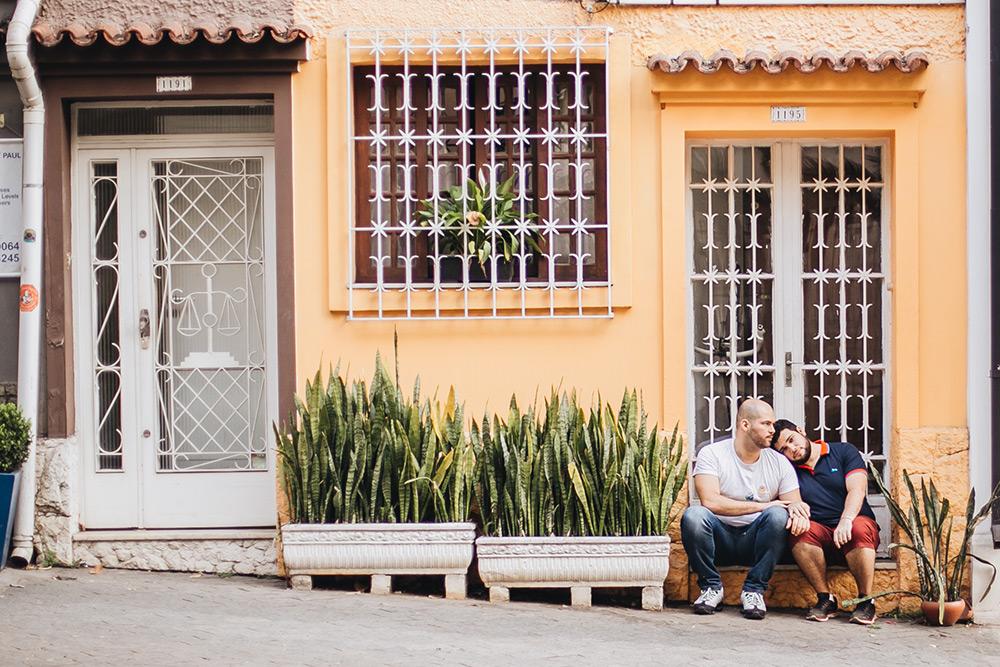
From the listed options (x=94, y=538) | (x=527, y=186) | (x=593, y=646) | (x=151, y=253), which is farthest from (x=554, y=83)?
(x=94, y=538)

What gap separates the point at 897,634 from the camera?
263 inches

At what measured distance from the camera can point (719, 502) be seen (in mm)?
6984

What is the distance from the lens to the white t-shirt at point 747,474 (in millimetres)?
7066

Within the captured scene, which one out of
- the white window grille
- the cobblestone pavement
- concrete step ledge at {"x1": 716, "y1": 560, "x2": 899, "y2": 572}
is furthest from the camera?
the white window grille

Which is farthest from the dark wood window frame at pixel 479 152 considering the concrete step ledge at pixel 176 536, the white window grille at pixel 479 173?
the concrete step ledge at pixel 176 536

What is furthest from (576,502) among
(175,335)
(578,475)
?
(175,335)

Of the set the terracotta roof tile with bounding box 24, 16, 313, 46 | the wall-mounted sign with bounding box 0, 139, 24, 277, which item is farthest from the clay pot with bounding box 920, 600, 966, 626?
the wall-mounted sign with bounding box 0, 139, 24, 277

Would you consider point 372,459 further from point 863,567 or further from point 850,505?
point 863,567

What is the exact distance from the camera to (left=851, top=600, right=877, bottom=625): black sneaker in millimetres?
6820

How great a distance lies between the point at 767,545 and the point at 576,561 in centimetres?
111

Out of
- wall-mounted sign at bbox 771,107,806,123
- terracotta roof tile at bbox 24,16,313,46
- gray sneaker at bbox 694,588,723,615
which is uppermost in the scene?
terracotta roof tile at bbox 24,16,313,46

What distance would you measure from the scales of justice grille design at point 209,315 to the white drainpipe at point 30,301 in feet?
2.38

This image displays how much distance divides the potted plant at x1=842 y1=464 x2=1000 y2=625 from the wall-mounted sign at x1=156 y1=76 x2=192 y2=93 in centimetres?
472

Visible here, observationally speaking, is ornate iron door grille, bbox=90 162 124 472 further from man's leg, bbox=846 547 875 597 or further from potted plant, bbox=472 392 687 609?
man's leg, bbox=846 547 875 597
